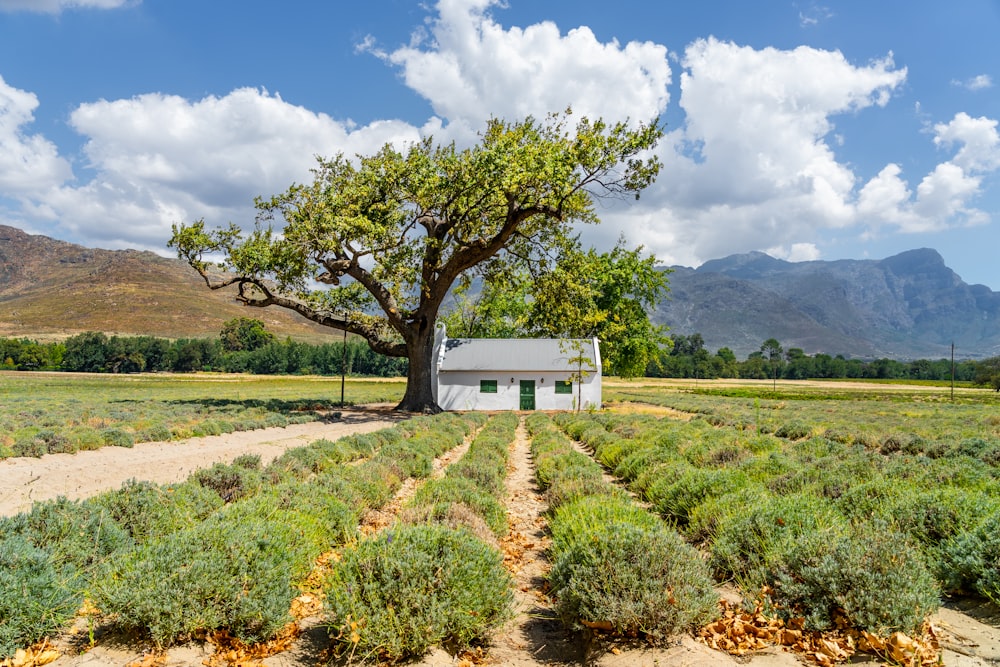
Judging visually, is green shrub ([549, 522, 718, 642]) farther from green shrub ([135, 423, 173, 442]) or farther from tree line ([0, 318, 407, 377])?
tree line ([0, 318, 407, 377])

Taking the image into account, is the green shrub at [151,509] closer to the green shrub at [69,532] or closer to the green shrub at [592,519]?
the green shrub at [69,532]

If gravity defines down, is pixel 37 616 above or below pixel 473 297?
below

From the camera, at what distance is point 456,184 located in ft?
82.8

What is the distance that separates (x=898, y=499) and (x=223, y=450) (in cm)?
1528

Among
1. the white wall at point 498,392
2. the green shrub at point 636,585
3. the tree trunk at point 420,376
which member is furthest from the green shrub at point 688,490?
the white wall at point 498,392

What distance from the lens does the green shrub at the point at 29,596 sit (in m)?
A: 3.94

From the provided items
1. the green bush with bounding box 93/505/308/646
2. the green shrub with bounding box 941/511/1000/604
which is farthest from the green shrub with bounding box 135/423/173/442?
the green shrub with bounding box 941/511/1000/604

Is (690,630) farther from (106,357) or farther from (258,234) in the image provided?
(106,357)

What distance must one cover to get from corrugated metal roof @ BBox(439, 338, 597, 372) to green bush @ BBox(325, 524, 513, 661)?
30.9 meters

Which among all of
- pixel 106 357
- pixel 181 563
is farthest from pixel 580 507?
pixel 106 357

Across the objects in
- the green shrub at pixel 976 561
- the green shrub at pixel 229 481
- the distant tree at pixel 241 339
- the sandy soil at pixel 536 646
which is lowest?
the sandy soil at pixel 536 646

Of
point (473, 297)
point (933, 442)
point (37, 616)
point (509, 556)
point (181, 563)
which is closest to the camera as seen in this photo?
point (37, 616)

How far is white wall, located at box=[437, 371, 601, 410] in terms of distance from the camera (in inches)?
1422

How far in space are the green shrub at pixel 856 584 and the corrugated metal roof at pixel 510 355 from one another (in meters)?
30.4
